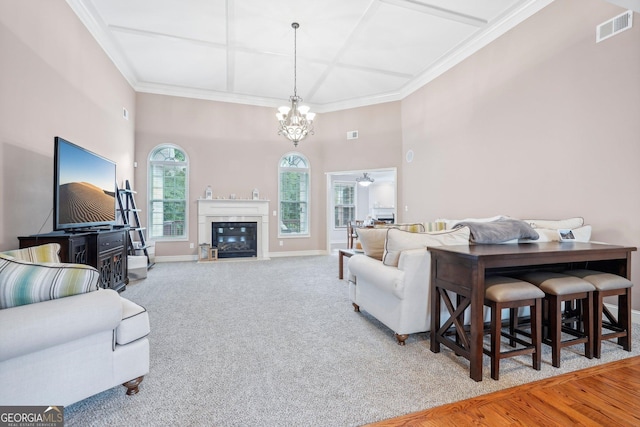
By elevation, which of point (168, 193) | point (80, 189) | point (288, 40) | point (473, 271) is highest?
point (288, 40)

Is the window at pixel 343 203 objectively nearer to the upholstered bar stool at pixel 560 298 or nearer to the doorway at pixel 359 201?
the doorway at pixel 359 201

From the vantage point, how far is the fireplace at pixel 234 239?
696cm

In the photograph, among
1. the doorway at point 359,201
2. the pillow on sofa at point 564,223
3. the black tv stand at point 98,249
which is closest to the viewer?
the black tv stand at point 98,249

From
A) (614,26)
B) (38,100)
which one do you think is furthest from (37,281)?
(614,26)

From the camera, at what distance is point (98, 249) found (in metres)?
3.44

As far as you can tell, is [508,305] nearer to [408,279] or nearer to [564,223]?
[408,279]

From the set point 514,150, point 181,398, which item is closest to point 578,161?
point 514,150

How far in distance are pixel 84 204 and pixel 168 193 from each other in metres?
3.33

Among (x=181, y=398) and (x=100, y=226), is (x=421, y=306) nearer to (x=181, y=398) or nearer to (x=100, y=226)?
(x=181, y=398)

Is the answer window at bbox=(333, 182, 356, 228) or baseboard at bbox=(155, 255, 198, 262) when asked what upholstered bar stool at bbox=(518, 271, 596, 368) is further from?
window at bbox=(333, 182, 356, 228)

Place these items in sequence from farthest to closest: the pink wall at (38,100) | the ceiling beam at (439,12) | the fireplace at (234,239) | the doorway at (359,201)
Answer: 1. the doorway at (359,201)
2. the fireplace at (234,239)
3. the ceiling beam at (439,12)
4. the pink wall at (38,100)

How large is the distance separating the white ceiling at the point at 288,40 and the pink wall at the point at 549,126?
45 cm

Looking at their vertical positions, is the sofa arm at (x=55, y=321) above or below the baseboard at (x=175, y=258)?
Result: above

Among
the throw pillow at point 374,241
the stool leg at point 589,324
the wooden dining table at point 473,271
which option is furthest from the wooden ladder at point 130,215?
the stool leg at point 589,324
